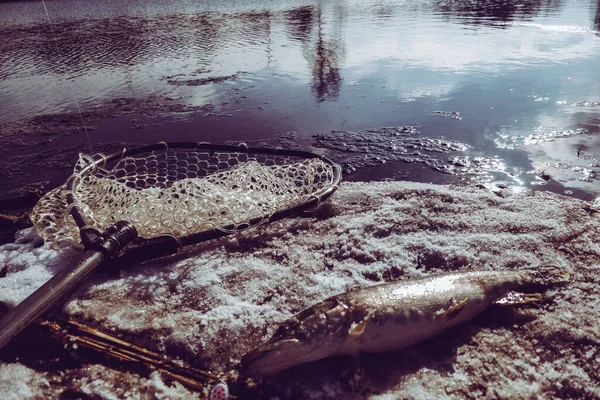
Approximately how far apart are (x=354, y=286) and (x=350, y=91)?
740 cm

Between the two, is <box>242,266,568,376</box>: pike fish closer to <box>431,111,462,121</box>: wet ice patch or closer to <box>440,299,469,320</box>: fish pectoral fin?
<box>440,299,469,320</box>: fish pectoral fin

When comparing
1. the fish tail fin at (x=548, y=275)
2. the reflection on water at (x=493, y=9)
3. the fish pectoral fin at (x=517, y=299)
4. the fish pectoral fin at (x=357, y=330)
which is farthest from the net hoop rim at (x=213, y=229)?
the reflection on water at (x=493, y=9)

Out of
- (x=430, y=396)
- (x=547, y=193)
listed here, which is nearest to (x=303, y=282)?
(x=430, y=396)

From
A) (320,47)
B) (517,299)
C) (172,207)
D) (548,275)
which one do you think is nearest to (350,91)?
(320,47)

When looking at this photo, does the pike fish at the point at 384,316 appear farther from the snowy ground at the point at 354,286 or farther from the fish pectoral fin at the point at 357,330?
the snowy ground at the point at 354,286

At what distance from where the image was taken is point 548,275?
331 centimetres

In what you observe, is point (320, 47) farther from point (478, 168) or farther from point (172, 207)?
point (172, 207)

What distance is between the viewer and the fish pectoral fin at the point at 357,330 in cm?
241

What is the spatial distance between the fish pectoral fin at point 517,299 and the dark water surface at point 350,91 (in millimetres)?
2672

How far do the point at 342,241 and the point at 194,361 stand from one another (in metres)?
1.91

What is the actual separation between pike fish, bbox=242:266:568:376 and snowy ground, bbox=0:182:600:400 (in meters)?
0.13

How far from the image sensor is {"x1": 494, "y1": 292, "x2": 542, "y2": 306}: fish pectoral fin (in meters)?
→ 3.04

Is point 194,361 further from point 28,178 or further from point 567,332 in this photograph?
point 28,178

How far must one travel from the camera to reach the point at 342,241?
3.90 m
